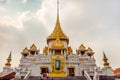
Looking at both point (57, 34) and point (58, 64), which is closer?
point (58, 64)

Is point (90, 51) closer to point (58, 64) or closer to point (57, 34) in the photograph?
point (57, 34)

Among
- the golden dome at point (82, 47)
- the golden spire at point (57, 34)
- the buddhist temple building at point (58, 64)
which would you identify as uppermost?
the golden spire at point (57, 34)

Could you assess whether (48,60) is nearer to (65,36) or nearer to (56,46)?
(56,46)

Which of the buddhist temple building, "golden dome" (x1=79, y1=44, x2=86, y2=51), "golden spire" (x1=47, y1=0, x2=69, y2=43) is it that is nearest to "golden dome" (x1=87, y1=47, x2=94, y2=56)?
"golden dome" (x1=79, y1=44, x2=86, y2=51)

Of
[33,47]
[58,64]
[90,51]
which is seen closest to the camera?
[58,64]

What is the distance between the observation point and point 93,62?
4244cm

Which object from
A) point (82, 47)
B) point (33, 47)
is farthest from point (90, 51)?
point (33, 47)

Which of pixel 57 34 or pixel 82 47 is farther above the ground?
pixel 57 34

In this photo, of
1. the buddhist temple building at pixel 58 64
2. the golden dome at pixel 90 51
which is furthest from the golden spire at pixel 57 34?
the golden dome at pixel 90 51

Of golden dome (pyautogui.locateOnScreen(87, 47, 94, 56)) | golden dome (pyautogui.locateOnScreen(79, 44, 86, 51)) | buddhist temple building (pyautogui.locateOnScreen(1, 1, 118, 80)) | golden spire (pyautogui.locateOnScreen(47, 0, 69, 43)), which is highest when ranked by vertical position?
golden spire (pyautogui.locateOnScreen(47, 0, 69, 43))

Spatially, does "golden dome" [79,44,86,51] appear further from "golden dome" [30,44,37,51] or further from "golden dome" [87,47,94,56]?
"golden dome" [30,44,37,51]

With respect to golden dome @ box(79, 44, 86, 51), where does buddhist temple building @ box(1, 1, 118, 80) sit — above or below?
below

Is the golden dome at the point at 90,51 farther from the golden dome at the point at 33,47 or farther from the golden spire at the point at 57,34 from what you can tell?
the golden dome at the point at 33,47

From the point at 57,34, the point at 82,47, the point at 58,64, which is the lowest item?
the point at 58,64
